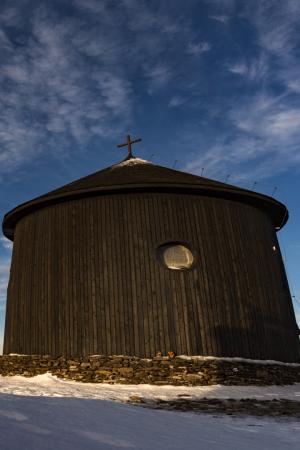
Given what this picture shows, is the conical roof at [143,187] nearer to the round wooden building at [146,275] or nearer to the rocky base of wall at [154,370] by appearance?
the round wooden building at [146,275]

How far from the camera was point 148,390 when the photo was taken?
35.9 ft

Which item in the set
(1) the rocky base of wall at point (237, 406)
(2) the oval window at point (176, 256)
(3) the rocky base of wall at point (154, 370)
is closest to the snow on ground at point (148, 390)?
(3) the rocky base of wall at point (154, 370)

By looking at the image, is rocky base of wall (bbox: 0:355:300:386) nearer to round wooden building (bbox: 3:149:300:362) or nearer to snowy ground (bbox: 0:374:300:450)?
round wooden building (bbox: 3:149:300:362)

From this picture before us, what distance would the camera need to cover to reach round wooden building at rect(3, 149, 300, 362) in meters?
13.1

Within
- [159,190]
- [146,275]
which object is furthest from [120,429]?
[159,190]

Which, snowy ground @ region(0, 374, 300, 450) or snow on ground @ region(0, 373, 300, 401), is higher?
snow on ground @ region(0, 373, 300, 401)

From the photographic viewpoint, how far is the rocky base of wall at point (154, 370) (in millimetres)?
11953

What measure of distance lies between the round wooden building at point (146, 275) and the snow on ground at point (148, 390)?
120 centimetres

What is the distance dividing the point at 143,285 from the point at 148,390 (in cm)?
327

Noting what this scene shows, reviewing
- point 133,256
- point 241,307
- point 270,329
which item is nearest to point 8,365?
point 133,256

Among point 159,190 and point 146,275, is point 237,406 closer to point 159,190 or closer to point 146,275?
point 146,275

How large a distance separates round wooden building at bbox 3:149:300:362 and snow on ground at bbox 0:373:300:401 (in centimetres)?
120

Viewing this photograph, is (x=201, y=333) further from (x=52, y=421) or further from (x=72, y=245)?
(x=52, y=421)

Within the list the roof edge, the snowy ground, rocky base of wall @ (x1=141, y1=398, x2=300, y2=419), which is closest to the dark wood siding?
the roof edge
